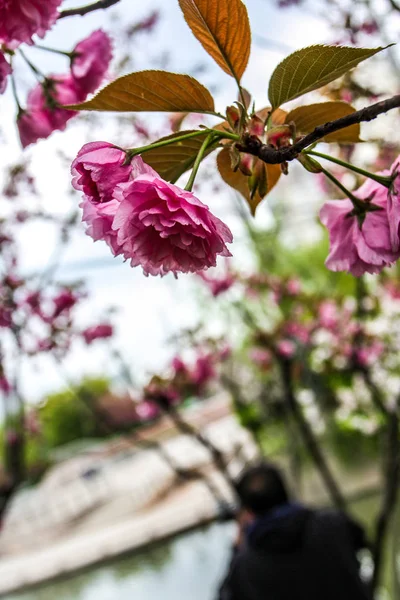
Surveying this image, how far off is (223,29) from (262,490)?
1335 mm

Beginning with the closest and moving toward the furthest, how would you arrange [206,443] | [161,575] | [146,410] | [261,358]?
[206,443] < [146,410] < [261,358] < [161,575]

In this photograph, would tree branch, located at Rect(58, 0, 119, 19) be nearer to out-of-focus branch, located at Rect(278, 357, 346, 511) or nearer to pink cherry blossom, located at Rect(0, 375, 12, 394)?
pink cherry blossom, located at Rect(0, 375, 12, 394)

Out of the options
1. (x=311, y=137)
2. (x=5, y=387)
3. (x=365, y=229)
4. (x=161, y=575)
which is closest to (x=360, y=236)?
(x=365, y=229)

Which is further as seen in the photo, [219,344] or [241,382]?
[241,382]

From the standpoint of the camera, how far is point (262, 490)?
157cm

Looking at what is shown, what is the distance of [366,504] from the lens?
461 cm

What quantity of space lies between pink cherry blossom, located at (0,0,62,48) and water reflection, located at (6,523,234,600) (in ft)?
16.6

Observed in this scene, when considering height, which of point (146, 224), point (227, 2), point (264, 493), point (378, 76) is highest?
point (378, 76)

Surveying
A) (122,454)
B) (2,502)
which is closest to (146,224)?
A: (2,502)

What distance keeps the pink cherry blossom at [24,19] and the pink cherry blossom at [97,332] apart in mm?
2210

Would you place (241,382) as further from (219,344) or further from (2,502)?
(2,502)

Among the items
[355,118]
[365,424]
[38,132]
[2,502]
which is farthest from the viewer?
[365,424]

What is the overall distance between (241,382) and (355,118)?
4.43 m

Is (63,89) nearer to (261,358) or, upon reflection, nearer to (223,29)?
(223,29)
